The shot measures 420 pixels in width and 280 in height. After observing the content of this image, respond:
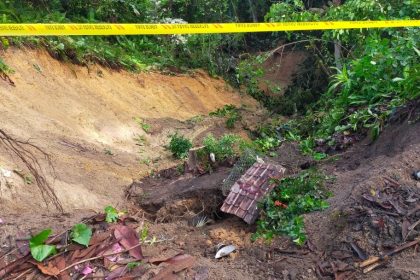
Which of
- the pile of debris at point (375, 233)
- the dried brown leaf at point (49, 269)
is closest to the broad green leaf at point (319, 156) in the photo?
the pile of debris at point (375, 233)

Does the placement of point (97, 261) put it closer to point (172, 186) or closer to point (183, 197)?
point (183, 197)

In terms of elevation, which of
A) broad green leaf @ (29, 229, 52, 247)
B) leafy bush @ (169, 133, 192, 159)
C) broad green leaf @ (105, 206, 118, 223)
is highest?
broad green leaf @ (29, 229, 52, 247)

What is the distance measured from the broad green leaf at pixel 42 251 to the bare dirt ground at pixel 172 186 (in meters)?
0.31

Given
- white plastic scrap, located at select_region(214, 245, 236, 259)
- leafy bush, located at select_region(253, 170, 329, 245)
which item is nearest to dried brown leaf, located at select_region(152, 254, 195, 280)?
white plastic scrap, located at select_region(214, 245, 236, 259)

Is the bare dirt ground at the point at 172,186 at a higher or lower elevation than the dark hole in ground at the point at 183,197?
higher

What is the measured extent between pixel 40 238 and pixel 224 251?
155cm

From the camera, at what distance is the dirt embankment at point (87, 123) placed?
630cm

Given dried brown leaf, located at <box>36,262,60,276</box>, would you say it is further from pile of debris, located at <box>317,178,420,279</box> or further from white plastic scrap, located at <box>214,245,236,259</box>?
pile of debris, located at <box>317,178,420,279</box>

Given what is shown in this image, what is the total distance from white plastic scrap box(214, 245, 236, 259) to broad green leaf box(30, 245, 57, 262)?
4.49 feet

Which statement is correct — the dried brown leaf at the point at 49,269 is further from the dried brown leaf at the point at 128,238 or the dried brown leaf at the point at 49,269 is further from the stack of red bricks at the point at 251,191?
the stack of red bricks at the point at 251,191

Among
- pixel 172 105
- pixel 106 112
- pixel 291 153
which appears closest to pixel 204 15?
pixel 172 105

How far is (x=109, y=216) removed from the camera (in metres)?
3.97

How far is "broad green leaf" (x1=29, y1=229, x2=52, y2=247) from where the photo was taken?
3545 mm

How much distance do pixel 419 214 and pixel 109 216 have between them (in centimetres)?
256
